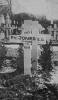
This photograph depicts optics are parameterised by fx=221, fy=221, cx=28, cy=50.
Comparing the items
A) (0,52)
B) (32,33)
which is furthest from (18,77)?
(32,33)

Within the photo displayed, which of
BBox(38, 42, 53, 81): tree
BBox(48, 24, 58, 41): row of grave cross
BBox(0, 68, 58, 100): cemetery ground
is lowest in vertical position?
BBox(0, 68, 58, 100): cemetery ground

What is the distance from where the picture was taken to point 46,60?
3383mm

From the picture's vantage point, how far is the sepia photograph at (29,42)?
3350 millimetres

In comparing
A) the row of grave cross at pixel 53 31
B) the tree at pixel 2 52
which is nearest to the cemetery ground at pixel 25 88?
the tree at pixel 2 52

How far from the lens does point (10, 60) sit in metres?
3.39

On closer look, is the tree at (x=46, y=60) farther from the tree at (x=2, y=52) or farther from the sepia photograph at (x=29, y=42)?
the tree at (x=2, y=52)

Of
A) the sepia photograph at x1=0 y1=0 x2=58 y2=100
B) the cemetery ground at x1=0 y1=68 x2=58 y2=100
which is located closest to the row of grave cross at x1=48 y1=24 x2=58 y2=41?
the sepia photograph at x1=0 y1=0 x2=58 y2=100

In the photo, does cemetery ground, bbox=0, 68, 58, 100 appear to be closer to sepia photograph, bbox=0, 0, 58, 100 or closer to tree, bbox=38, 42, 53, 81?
sepia photograph, bbox=0, 0, 58, 100

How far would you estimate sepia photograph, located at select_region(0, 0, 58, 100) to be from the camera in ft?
11.0

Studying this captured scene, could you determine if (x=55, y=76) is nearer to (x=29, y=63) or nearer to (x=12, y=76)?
(x=29, y=63)

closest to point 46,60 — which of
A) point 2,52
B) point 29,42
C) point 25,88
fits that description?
point 29,42

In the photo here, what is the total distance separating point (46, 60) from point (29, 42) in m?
0.38

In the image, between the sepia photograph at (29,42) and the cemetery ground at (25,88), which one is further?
the sepia photograph at (29,42)

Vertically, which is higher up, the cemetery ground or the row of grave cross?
the row of grave cross
